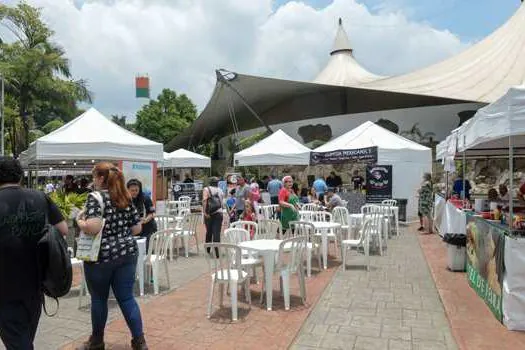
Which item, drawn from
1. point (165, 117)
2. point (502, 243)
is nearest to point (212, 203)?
point (502, 243)

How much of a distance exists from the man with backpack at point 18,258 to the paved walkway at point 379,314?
2087 millimetres

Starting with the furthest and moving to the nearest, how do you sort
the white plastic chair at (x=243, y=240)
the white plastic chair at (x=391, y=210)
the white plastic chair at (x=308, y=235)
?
1. the white plastic chair at (x=391, y=210)
2. the white plastic chair at (x=308, y=235)
3. the white plastic chair at (x=243, y=240)

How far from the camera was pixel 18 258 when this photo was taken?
2.50 metres

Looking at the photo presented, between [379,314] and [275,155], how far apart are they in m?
8.97

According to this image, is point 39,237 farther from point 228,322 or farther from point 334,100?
point 334,100

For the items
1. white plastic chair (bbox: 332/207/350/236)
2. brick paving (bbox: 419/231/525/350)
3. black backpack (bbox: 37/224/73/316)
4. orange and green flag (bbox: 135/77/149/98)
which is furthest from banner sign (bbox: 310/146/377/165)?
orange and green flag (bbox: 135/77/149/98)

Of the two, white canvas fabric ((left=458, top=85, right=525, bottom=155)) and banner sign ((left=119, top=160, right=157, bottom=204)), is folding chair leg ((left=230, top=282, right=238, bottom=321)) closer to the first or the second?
white canvas fabric ((left=458, top=85, right=525, bottom=155))

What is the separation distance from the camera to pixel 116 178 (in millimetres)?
3336

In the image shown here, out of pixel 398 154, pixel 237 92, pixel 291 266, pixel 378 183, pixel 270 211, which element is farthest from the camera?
pixel 237 92

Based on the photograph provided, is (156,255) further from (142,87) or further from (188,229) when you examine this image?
(142,87)

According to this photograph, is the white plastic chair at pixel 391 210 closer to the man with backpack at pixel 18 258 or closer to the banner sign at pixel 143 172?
the banner sign at pixel 143 172

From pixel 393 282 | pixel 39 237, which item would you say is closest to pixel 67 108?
pixel 393 282

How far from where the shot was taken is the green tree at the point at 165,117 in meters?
43.0

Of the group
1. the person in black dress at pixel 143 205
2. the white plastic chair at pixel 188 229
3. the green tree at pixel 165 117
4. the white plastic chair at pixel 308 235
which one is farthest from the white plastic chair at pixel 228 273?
the green tree at pixel 165 117
